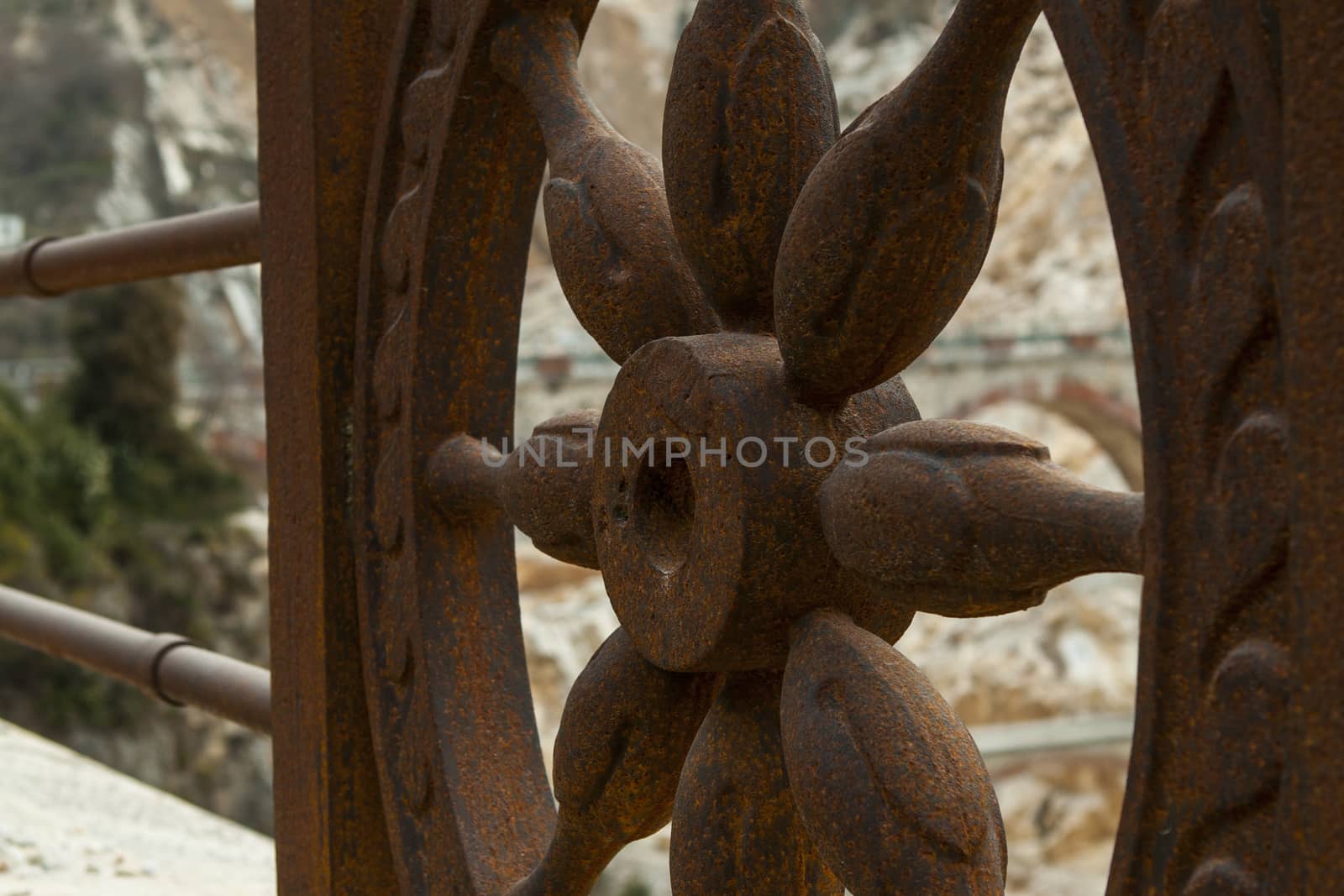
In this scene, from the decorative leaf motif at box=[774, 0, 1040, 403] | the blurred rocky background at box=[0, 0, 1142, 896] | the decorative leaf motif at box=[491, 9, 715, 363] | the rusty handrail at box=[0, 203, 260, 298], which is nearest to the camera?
the decorative leaf motif at box=[774, 0, 1040, 403]

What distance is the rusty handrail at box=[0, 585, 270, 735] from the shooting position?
2.74ft

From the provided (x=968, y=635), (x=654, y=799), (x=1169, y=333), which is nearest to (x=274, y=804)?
(x=654, y=799)

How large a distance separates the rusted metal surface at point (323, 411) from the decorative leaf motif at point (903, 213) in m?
0.34

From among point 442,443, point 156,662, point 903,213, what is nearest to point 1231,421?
point 903,213

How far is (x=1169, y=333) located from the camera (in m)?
0.34

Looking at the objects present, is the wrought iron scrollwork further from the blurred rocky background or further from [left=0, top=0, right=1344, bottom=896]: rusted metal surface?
the blurred rocky background

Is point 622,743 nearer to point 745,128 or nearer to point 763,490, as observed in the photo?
point 763,490

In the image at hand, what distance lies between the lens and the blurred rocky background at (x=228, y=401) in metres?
10.5

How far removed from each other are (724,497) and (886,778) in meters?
0.11

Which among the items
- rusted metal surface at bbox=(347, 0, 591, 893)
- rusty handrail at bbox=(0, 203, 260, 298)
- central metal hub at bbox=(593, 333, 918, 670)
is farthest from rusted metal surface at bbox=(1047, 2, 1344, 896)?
rusty handrail at bbox=(0, 203, 260, 298)

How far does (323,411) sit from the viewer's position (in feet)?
2.42

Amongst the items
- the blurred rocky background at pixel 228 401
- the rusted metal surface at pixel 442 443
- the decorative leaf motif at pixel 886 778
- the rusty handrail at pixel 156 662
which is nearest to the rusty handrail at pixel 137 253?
the rusted metal surface at pixel 442 443

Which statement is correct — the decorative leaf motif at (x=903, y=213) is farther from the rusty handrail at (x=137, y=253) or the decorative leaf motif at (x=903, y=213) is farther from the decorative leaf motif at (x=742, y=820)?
the rusty handrail at (x=137, y=253)

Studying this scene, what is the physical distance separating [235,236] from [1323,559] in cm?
68
